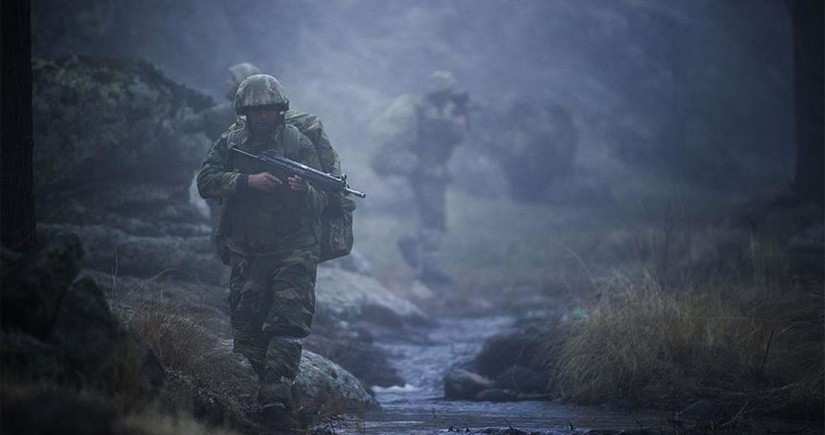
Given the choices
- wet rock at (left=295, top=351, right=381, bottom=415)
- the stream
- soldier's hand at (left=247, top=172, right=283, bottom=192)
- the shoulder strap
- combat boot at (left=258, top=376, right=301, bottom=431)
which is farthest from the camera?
wet rock at (left=295, top=351, right=381, bottom=415)

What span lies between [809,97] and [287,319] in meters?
10.3

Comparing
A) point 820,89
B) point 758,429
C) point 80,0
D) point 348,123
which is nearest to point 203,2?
point 80,0

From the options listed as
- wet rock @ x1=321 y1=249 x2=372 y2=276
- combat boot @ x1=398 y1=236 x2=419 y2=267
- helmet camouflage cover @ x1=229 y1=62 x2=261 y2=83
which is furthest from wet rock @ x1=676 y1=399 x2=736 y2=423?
combat boot @ x1=398 y1=236 x2=419 y2=267

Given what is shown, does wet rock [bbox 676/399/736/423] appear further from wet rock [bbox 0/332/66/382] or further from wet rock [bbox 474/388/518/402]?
wet rock [bbox 0/332/66/382]

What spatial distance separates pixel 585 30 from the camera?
85.5 ft

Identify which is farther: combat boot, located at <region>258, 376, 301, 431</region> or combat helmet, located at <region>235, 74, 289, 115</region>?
combat helmet, located at <region>235, 74, 289, 115</region>

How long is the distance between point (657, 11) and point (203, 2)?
44.7ft

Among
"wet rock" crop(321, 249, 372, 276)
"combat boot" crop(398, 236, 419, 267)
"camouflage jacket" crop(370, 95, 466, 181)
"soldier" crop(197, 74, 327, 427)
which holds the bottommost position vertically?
"soldier" crop(197, 74, 327, 427)

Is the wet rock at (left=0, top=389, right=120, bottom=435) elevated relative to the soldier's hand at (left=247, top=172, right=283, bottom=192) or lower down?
lower down

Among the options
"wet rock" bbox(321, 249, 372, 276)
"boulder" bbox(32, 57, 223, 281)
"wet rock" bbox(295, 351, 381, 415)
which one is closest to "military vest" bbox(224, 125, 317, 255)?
"wet rock" bbox(295, 351, 381, 415)

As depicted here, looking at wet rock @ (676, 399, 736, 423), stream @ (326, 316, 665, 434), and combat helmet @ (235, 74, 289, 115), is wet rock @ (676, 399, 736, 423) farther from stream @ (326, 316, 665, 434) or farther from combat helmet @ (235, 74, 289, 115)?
combat helmet @ (235, 74, 289, 115)

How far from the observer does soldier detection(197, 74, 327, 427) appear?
243 inches

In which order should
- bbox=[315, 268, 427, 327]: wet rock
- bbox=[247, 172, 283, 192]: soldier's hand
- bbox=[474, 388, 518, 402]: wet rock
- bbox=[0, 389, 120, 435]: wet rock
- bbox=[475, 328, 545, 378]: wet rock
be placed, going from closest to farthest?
bbox=[0, 389, 120, 435]: wet rock → bbox=[247, 172, 283, 192]: soldier's hand → bbox=[474, 388, 518, 402]: wet rock → bbox=[475, 328, 545, 378]: wet rock → bbox=[315, 268, 427, 327]: wet rock

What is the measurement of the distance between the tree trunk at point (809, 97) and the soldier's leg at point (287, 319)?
31.3 feet
